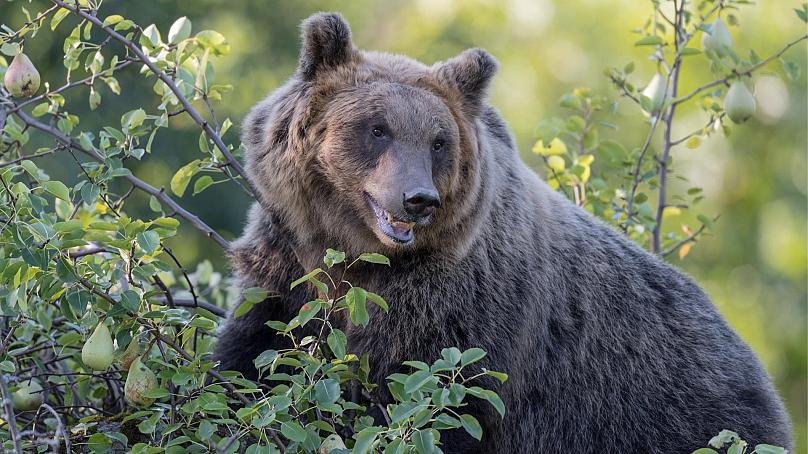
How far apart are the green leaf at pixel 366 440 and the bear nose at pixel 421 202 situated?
1005mm

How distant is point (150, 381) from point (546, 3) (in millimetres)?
15119

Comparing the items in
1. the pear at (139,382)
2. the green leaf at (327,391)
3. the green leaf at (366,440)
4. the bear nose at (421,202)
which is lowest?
the pear at (139,382)

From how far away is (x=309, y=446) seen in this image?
133 inches

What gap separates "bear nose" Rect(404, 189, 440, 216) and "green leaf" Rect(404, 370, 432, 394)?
873 mm

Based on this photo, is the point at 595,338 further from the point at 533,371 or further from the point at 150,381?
the point at 150,381

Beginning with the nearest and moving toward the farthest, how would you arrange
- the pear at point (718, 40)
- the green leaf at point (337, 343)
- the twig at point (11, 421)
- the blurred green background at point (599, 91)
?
the twig at point (11, 421) < the green leaf at point (337, 343) < the pear at point (718, 40) < the blurred green background at point (599, 91)

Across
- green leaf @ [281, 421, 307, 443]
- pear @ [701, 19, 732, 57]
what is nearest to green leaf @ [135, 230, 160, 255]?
green leaf @ [281, 421, 307, 443]

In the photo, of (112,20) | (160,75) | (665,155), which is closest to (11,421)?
(160,75)

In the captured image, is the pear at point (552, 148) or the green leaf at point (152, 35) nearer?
the green leaf at point (152, 35)

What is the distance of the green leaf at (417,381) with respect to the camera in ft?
10.0

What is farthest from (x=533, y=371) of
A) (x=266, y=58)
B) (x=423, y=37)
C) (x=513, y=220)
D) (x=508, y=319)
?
(x=423, y=37)

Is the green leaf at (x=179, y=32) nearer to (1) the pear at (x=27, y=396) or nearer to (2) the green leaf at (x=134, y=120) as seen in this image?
(2) the green leaf at (x=134, y=120)

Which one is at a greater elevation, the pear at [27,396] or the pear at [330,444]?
the pear at [330,444]

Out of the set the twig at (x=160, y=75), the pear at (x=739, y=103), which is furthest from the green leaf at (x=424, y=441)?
the pear at (x=739, y=103)
